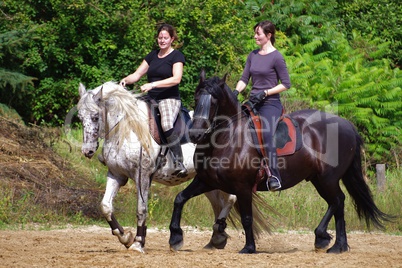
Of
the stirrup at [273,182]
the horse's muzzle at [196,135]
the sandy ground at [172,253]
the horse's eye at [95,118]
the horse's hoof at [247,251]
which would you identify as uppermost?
the horse's eye at [95,118]

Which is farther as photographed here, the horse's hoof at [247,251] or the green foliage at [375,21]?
the green foliage at [375,21]

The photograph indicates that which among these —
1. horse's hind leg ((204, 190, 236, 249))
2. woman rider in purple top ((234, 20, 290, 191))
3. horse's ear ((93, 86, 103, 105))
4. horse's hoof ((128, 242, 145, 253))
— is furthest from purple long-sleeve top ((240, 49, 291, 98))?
horse's hoof ((128, 242, 145, 253))

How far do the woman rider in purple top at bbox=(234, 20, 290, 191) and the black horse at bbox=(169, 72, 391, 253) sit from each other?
22cm

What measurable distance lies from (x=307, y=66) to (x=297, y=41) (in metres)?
2.37

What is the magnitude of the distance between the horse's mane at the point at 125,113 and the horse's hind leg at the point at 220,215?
Result: 1526mm

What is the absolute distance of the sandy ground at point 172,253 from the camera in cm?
842

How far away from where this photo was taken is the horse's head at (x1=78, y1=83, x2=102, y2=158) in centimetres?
935

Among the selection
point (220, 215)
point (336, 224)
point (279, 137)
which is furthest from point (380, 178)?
point (279, 137)

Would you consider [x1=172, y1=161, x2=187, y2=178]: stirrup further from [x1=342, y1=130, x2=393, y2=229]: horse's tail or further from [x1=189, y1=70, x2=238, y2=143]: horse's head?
[x1=342, y1=130, x2=393, y2=229]: horse's tail

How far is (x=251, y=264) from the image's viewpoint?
8.37m

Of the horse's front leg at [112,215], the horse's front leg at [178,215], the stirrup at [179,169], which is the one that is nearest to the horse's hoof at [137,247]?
the horse's front leg at [112,215]

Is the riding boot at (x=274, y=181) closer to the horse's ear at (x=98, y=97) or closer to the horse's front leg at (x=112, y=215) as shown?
the horse's front leg at (x=112, y=215)

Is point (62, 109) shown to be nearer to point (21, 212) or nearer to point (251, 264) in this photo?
point (21, 212)

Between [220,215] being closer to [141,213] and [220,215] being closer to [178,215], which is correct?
[178,215]
